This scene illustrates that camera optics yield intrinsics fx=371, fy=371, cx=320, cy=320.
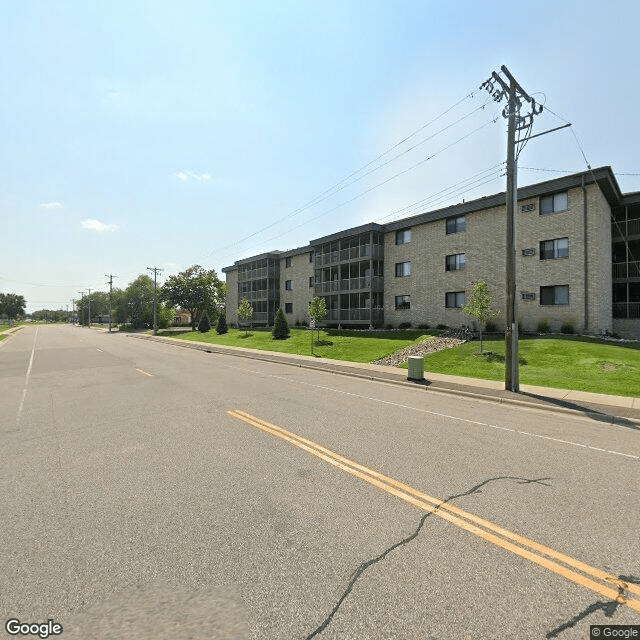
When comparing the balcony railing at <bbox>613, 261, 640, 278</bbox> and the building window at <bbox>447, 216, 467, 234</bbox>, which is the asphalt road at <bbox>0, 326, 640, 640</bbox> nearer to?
the balcony railing at <bbox>613, 261, 640, 278</bbox>

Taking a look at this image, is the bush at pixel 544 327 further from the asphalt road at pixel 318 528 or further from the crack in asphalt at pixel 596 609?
the crack in asphalt at pixel 596 609

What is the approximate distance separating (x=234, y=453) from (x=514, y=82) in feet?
47.7

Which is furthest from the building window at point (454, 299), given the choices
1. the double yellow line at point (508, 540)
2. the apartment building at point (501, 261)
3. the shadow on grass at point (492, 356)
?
the double yellow line at point (508, 540)

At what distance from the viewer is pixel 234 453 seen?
6.18 metres

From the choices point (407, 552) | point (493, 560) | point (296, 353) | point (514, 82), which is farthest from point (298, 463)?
point (296, 353)

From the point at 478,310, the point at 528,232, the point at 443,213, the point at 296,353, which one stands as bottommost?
the point at 296,353

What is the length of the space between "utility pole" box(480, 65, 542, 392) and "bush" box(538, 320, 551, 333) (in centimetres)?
1242

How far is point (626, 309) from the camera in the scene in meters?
24.1

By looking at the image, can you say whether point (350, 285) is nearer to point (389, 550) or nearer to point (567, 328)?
point (567, 328)

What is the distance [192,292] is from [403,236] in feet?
146

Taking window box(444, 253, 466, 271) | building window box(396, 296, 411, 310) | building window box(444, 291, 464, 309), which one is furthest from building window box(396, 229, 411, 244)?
building window box(444, 291, 464, 309)

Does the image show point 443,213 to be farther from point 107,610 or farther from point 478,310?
point 107,610

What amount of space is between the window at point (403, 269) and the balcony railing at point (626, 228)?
1392cm

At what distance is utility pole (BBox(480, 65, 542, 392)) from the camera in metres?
12.2
